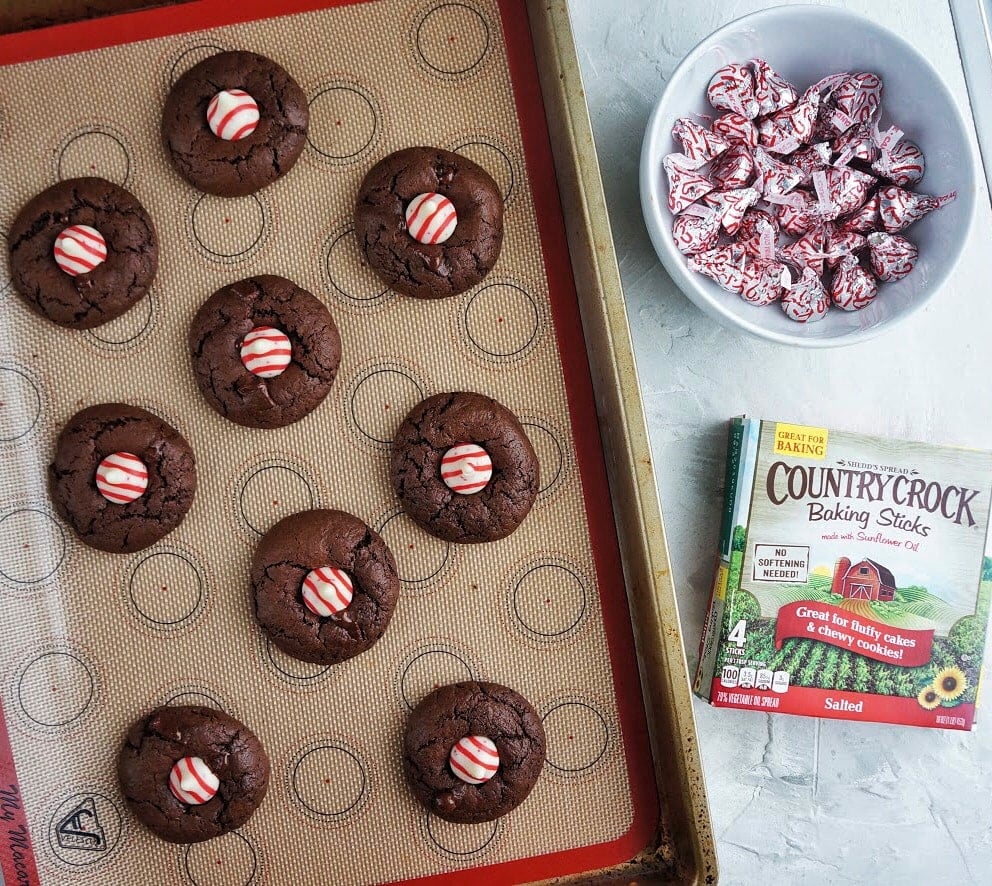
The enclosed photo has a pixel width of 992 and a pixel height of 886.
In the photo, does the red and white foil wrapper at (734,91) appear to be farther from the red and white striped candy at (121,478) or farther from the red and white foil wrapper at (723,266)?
the red and white striped candy at (121,478)

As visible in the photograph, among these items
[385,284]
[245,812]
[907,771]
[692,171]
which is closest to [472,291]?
[385,284]

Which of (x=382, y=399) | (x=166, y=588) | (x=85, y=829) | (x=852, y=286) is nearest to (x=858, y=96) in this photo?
(x=852, y=286)

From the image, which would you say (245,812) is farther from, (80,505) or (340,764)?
(80,505)

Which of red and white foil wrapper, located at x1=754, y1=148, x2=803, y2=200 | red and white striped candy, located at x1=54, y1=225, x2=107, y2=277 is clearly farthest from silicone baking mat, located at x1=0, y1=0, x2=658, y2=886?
red and white foil wrapper, located at x1=754, y1=148, x2=803, y2=200

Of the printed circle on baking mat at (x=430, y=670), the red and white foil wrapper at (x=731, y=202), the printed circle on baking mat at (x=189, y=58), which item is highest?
the printed circle on baking mat at (x=189, y=58)

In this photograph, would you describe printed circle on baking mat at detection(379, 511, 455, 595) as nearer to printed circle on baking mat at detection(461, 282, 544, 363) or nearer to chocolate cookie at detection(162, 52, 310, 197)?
printed circle on baking mat at detection(461, 282, 544, 363)

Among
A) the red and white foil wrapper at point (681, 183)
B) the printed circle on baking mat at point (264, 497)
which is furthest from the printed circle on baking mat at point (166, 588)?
the red and white foil wrapper at point (681, 183)
